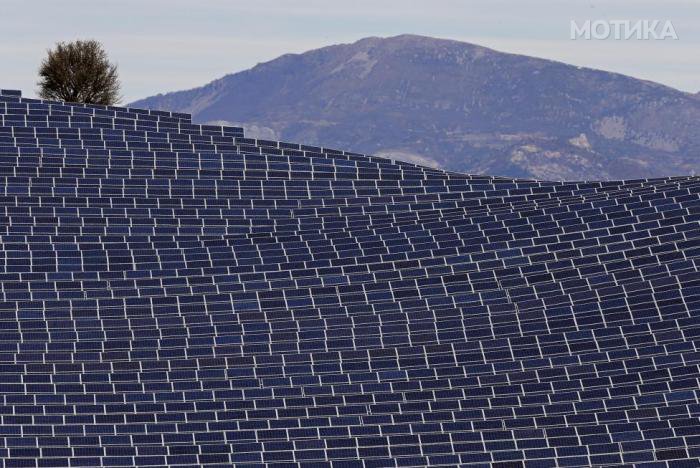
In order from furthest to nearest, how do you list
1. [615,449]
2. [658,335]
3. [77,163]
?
[77,163] → [658,335] → [615,449]

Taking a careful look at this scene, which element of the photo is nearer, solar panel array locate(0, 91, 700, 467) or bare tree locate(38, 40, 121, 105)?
solar panel array locate(0, 91, 700, 467)

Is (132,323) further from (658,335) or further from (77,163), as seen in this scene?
(658,335)

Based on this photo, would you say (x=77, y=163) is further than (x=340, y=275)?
Yes

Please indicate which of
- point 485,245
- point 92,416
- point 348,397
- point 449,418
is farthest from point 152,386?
point 485,245

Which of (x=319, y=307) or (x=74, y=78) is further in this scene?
(x=74, y=78)
